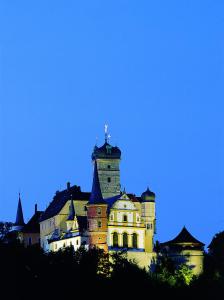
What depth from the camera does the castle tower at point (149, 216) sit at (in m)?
125

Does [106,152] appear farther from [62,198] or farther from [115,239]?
[115,239]

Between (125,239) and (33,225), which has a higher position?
(33,225)

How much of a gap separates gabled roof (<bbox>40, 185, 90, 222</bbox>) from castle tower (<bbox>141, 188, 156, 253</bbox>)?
253 inches

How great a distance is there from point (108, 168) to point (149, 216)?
10333mm

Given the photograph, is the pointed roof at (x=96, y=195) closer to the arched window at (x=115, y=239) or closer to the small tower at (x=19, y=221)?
the arched window at (x=115, y=239)

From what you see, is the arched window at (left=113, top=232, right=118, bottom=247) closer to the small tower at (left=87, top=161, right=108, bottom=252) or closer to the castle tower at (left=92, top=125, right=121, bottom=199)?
the small tower at (left=87, top=161, right=108, bottom=252)

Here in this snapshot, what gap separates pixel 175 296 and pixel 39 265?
1091 centimetres

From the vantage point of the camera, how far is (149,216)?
12912 cm

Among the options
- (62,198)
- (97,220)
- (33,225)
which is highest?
(62,198)

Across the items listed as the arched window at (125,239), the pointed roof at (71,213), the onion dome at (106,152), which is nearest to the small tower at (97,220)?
the arched window at (125,239)

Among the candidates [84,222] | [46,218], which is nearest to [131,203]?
[84,222]

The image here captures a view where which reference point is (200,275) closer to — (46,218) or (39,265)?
(46,218)

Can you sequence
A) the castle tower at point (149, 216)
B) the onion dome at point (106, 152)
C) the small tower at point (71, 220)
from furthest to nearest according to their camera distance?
1. the onion dome at point (106, 152)
2. the small tower at point (71, 220)
3. the castle tower at point (149, 216)

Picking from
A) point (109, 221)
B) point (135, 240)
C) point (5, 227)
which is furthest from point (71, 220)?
point (5, 227)
